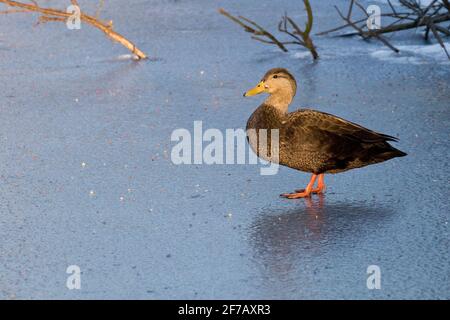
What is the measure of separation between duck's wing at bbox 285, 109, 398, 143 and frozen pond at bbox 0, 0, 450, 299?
31cm

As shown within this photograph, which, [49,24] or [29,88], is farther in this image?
[49,24]

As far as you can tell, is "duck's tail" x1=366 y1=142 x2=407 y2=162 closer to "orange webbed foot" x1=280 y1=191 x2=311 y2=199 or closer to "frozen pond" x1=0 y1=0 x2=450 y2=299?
"frozen pond" x1=0 y1=0 x2=450 y2=299

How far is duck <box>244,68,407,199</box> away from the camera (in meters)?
5.36

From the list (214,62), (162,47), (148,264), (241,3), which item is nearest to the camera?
(148,264)

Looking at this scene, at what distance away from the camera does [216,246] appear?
4.62 m

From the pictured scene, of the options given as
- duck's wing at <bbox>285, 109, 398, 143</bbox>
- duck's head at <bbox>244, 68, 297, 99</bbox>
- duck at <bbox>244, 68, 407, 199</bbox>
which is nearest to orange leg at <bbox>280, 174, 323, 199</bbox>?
duck at <bbox>244, 68, 407, 199</bbox>

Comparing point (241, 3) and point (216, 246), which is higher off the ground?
point (241, 3)

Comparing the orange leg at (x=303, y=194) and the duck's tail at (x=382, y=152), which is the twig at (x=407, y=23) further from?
the orange leg at (x=303, y=194)

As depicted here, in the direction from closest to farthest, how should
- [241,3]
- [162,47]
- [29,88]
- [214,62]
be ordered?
[29,88]
[214,62]
[162,47]
[241,3]

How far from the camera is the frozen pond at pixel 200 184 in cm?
427

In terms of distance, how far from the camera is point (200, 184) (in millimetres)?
5574

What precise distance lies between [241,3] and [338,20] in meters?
1.44

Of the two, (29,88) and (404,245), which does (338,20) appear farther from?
(404,245)

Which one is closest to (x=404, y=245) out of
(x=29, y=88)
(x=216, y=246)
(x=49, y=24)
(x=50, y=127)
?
(x=216, y=246)
